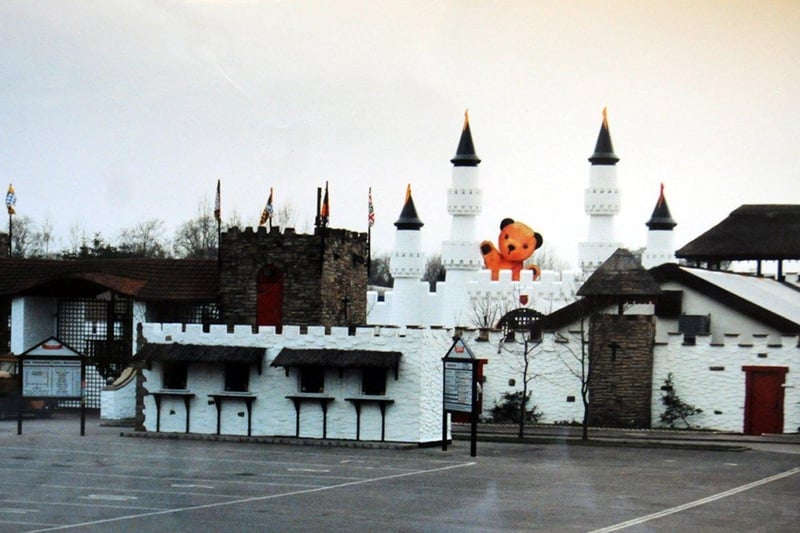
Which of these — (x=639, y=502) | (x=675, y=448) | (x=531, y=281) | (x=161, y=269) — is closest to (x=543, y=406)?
(x=675, y=448)

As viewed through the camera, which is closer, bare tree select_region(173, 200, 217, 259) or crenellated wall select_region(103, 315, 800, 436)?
crenellated wall select_region(103, 315, 800, 436)

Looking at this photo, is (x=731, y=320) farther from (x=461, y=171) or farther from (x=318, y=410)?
(x=461, y=171)

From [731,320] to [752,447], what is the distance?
1113cm

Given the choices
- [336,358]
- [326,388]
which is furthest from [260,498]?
[326,388]

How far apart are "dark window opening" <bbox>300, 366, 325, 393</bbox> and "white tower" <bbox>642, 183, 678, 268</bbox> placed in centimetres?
4760

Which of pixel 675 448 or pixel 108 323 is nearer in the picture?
pixel 675 448

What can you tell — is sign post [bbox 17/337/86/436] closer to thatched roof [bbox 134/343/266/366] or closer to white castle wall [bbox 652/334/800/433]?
thatched roof [bbox 134/343/266/366]

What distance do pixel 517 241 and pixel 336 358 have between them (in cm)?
4418

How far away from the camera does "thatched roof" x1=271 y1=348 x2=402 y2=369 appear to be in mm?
34031

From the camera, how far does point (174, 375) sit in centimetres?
3638

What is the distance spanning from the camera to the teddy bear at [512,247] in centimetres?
7769

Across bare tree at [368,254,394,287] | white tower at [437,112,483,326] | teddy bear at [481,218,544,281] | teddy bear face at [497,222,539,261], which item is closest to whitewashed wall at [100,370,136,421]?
white tower at [437,112,483,326]

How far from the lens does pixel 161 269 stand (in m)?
45.0

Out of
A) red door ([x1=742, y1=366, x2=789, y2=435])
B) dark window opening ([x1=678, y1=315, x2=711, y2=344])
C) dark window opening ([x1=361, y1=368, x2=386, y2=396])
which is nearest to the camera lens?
dark window opening ([x1=361, y1=368, x2=386, y2=396])
